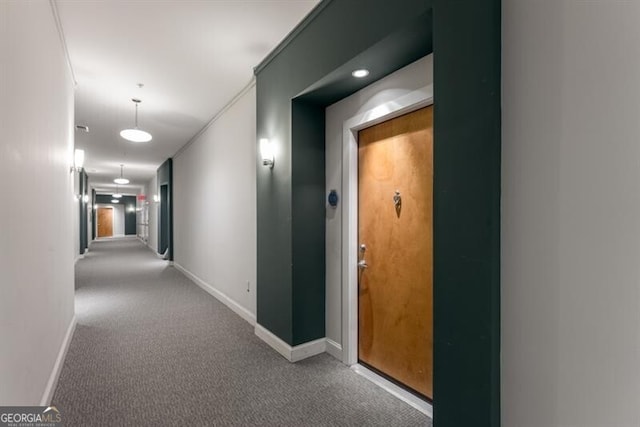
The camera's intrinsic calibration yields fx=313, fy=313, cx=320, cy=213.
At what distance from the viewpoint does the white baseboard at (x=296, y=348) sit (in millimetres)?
2830

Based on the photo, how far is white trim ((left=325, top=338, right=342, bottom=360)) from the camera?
286 cm

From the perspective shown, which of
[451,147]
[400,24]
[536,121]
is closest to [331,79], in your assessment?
[400,24]

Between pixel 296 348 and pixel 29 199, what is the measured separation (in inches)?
87.2

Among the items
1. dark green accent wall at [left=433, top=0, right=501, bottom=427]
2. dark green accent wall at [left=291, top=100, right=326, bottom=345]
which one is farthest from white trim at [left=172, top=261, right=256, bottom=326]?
dark green accent wall at [left=433, top=0, right=501, bottom=427]

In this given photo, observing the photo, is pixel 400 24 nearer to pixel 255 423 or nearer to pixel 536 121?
pixel 536 121

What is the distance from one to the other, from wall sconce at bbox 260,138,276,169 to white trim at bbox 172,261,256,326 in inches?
73.3

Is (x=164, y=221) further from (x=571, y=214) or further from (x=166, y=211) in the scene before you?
(x=571, y=214)

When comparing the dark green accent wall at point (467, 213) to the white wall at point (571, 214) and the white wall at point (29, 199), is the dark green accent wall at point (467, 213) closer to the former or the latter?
the white wall at point (571, 214)

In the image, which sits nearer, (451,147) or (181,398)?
(451,147)

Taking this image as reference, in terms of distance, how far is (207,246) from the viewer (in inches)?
214

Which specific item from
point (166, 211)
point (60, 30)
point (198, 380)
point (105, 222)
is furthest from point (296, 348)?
point (105, 222)

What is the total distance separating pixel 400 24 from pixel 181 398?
2.85 m

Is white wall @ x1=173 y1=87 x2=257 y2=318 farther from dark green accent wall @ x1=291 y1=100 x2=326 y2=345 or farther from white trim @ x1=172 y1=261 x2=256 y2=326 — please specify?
dark green accent wall @ x1=291 y1=100 x2=326 y2=345

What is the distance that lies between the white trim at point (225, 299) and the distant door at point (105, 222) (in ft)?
52.9
